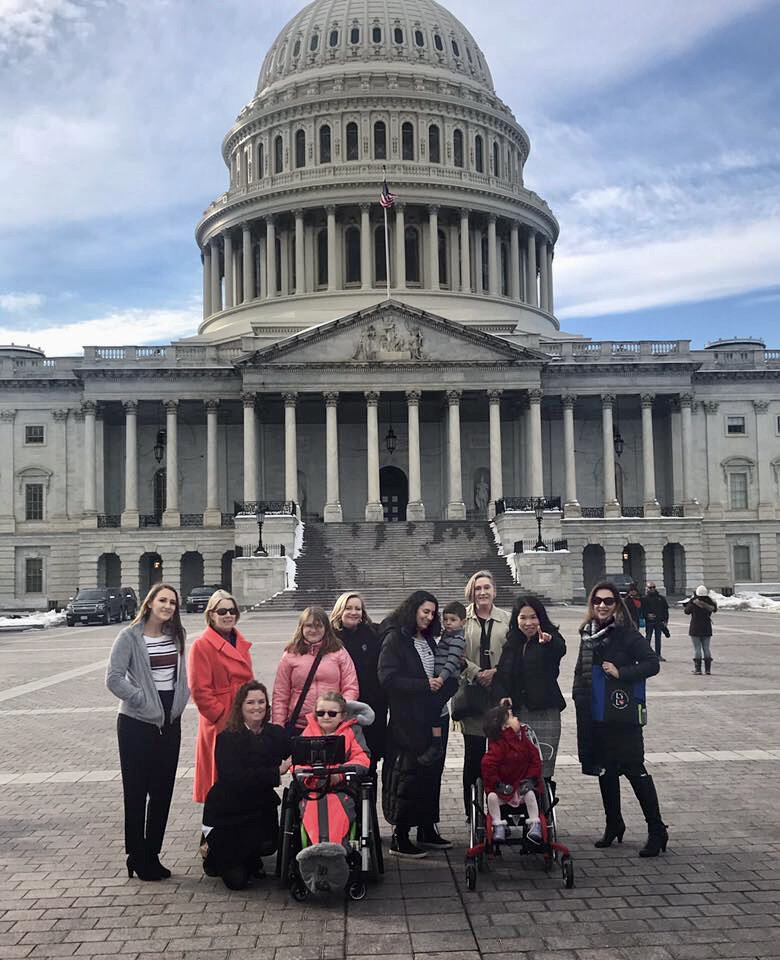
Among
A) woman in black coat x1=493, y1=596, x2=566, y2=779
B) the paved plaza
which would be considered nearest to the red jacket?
woman in black coat x1=493, y1=596, x2=566, y2=779

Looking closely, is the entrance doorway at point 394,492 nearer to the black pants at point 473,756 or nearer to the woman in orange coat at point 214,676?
the black pants at point 473,756

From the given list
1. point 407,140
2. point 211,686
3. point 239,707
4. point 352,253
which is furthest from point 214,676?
point 407,140

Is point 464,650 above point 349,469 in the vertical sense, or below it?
below

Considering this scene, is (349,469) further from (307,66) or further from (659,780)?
(659,780)

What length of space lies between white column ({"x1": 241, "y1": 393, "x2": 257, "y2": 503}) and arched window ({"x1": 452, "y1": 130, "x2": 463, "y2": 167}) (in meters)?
30.1

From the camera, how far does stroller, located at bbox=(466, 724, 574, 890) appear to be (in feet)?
28.5

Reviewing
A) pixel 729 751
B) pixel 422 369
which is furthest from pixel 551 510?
pixel 729 751

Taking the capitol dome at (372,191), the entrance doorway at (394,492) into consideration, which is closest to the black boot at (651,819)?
the entrance doorway at (394,492)

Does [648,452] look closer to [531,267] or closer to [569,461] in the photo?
[569,461]

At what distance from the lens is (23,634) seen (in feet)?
135

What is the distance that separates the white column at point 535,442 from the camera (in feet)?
208

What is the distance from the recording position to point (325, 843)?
834cm

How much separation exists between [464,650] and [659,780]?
3.60m

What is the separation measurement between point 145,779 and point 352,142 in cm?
7763
